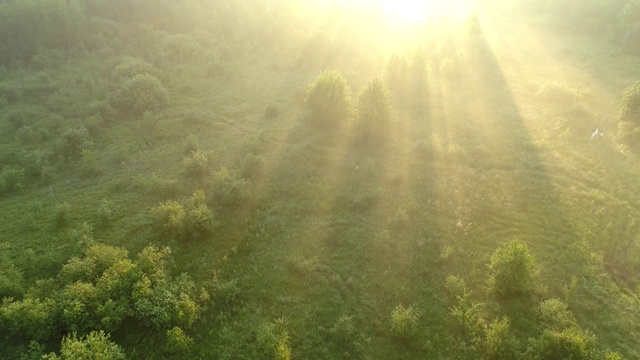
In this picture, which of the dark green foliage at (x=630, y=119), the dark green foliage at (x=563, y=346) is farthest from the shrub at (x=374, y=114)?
the dark green foliage at (x=630, y=119)

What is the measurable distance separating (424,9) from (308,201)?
4161 inches

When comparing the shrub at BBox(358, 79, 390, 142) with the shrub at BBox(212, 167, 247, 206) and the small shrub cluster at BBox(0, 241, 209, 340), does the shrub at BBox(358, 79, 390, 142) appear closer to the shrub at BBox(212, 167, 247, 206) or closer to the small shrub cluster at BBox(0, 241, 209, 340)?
the shrub at BBox(212, 167, 247, 206)

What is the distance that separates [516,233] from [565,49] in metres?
72.1

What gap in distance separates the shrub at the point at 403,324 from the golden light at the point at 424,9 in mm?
91365

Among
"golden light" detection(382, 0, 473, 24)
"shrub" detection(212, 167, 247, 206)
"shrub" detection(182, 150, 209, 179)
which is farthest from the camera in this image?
"golden light" detection(382, 0, 473, 24)

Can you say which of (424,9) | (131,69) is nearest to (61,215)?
(131,69)

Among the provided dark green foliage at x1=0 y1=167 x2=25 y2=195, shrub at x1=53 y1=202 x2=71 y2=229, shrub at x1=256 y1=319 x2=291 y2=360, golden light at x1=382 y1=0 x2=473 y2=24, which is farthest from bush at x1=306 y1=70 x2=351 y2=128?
golden light at x1=382 y1=0 x2=473 y2=24

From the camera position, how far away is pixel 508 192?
4034 centimetres

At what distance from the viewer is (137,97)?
56.7 metres

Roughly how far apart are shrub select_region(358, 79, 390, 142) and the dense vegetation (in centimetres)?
30

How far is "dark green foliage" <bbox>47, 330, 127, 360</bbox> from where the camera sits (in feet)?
74.6

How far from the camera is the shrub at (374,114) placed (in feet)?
160

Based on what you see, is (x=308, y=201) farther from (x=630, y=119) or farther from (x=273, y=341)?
(x=630, y=119)

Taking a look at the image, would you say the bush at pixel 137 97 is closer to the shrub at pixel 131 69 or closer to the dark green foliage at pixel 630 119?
the shrub at pixel 131 69
